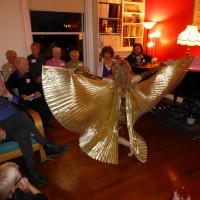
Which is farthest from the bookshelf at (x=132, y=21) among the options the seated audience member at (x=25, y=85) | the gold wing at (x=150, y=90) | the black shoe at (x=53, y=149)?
the black shoe at (x=53, y=149)

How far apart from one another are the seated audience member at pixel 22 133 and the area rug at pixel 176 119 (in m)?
1.84

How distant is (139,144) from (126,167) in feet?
0.92

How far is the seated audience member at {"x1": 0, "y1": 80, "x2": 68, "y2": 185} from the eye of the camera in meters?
1.97

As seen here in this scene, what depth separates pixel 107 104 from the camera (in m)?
2.12

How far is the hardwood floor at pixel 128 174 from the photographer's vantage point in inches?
71.9

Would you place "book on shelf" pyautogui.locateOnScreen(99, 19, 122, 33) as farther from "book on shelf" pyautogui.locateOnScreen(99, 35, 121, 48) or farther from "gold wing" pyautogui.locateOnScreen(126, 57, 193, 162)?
"gold wing" pyautogui.locateOnScreen(126, 57, 193, 162)

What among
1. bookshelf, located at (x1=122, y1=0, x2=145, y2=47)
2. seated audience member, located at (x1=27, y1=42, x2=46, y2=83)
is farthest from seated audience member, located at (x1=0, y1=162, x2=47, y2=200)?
bookshelf, located at (x1=122, y1=0, x2=145, y2=47)

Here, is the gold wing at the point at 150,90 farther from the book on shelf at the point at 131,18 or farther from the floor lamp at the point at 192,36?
the book on shelf at the point at 131,18

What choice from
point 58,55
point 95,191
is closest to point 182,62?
point 95,191

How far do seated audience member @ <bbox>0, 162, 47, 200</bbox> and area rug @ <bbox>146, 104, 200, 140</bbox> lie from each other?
226 cm

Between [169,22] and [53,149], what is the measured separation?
371 cm

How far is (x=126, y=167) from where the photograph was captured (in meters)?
2.18

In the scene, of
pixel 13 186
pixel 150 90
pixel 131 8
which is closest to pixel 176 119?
pixel 150 90

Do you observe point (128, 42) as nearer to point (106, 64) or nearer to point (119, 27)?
point (119, 27)
